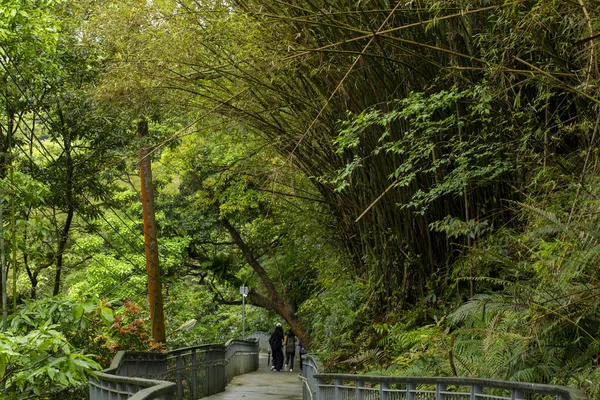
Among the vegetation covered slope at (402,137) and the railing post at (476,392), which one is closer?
the railing post at (476,392)

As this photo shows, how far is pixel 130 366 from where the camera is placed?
34.2 ft

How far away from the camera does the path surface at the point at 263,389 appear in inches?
606

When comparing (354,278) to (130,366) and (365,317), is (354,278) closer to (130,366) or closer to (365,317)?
(365,317)

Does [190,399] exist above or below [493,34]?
below

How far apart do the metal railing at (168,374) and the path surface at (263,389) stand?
33 centimetres

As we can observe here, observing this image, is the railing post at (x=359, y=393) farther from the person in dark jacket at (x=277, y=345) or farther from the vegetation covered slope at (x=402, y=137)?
the person in dark jacket at (x=277, y=345)

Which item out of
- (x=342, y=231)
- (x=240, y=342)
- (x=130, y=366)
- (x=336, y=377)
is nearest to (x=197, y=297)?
(x=240, y=342)

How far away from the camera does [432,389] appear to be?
26.9ft

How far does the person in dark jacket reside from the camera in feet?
80.6

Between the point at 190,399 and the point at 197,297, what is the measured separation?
16.7 metres

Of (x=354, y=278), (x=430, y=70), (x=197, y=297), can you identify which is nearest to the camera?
(x=430, y=70)

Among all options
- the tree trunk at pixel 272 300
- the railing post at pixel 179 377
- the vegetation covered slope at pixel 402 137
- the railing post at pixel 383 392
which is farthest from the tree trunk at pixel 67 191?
the railing post at pixel 383 392

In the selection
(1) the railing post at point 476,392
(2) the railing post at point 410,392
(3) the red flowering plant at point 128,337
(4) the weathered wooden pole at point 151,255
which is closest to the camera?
(1) the railing post at point 476,392

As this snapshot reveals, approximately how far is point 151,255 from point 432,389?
9.08m
